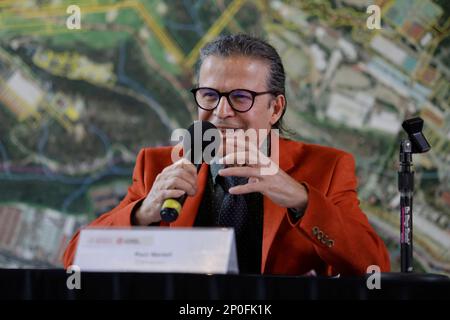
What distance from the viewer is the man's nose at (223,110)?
6.36 feet

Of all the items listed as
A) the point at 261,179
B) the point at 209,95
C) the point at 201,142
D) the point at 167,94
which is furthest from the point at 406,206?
the point at 167,94

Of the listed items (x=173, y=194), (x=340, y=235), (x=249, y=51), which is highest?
(x=249, y=51)

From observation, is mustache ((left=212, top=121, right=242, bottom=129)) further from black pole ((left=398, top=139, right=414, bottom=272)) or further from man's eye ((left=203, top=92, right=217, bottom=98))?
Result: black pole ((left=398, top=139, right=414, bottom=272))

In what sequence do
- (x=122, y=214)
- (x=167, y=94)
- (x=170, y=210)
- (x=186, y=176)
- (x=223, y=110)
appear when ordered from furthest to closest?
1. (x=167, y=94)
2. (x=223, y=110)
3. (x=122, y=214)
4. (x=186, y=176)
5. (x=170, y=210)

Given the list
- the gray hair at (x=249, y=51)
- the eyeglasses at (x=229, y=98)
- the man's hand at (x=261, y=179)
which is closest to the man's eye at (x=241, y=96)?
the eyeglasses at (x=229, y=98)

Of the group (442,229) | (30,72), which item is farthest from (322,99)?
(30,72)

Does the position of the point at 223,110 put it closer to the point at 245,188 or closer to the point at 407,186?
the point at 245,188

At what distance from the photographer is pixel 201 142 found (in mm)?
1682

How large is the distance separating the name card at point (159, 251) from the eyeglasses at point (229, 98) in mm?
772

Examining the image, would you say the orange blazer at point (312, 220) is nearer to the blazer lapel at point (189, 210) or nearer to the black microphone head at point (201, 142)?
the blazer lapel at point (189, 210)

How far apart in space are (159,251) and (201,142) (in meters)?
0.51

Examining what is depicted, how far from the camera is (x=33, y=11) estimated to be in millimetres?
3041

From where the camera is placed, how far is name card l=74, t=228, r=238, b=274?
119cm

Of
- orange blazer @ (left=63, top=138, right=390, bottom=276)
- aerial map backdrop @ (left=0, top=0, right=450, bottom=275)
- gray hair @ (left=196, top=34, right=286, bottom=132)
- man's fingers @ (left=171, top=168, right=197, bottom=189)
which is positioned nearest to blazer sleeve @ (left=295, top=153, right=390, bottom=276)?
orange blazer @ (left=63, top=138, right=390, bottom=276)
